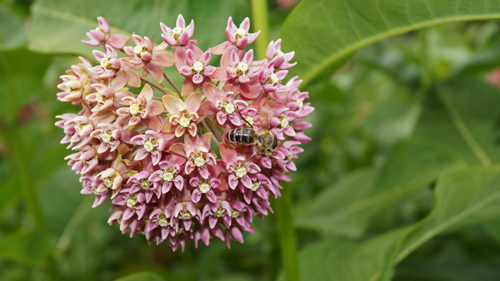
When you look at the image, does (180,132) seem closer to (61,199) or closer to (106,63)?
(106,63)

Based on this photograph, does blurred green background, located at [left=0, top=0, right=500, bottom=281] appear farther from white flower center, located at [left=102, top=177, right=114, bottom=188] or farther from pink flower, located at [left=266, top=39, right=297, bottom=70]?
white flower center, located at [left=102, top=177, right=114, bottom=188]

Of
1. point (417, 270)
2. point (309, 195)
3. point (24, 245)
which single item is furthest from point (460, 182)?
point (24, 245)

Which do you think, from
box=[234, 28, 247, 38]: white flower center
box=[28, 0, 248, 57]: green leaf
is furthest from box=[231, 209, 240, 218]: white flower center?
box=[28, 0, 248, 57]: green leaf

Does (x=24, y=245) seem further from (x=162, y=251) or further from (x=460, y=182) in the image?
(x=460, y=182)

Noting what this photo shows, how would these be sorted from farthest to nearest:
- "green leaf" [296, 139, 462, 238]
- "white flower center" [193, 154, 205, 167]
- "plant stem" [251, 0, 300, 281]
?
"green leaf" [296, 139, 462, 238], "plant stem" [251, 0, 300, 281], "white flower center" [193, 154, 205, 167]

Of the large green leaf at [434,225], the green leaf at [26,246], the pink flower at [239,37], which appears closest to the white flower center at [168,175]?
the pink flower at [239,37]

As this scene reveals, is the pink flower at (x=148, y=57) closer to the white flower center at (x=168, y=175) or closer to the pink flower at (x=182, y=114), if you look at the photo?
the pink flower at (x=182, y=114)

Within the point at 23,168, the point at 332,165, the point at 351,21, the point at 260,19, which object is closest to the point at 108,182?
the point at 260,19
